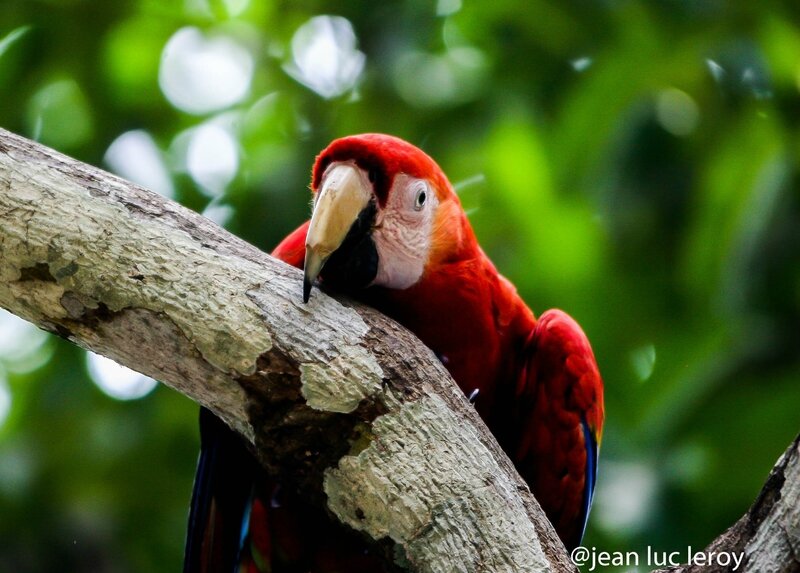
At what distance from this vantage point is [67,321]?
5.32 ft

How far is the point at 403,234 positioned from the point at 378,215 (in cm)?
8

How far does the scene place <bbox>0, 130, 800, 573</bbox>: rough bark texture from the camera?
1567 millimetres

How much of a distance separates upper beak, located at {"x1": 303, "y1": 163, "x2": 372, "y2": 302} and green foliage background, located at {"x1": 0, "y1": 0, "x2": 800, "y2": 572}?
1229mm

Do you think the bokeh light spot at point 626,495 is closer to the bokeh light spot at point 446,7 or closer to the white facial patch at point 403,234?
the white facial patch at point 403,234

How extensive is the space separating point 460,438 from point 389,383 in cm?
16

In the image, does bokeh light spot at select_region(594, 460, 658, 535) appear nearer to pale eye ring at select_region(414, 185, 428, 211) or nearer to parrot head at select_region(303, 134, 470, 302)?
parrot head at select_region(303, 134, 470, 302)

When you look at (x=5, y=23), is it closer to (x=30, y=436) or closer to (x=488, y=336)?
(x=30, y=436)

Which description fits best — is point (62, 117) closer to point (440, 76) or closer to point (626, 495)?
point (440, 76)

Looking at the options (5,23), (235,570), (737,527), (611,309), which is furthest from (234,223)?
(737,527)

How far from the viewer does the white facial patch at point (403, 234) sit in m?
2.05

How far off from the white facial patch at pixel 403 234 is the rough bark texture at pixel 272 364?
1.44ft

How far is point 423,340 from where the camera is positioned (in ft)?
7.11

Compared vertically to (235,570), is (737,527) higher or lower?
higher

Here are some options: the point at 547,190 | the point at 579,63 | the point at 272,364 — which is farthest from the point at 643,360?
the point at 272,364
